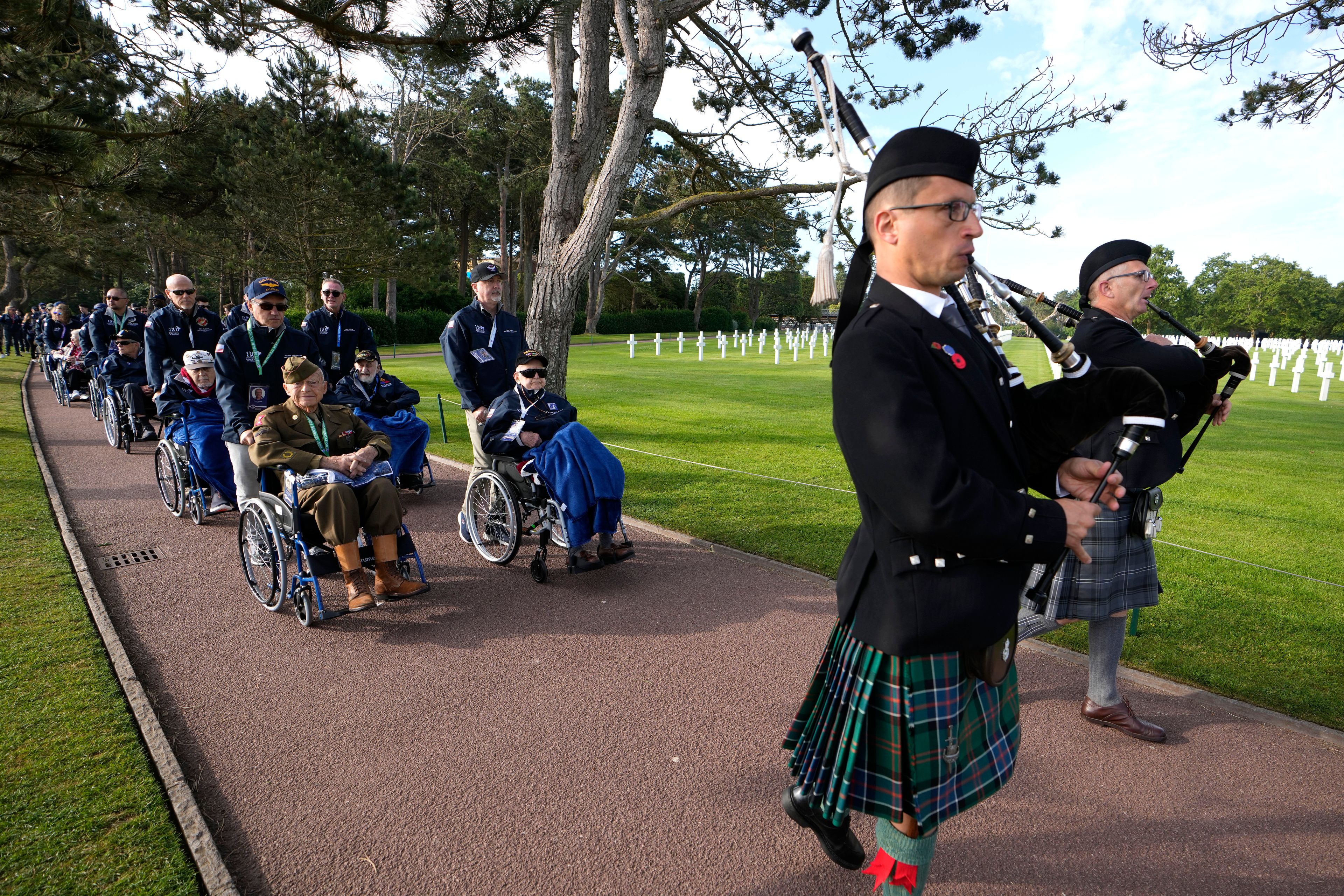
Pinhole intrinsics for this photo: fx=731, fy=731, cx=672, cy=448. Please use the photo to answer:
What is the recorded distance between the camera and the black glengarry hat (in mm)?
1598

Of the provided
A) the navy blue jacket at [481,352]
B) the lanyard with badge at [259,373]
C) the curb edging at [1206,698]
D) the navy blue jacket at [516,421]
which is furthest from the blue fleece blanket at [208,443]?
the curb edging at [1206,698]

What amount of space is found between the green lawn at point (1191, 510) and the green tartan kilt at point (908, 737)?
8.95ft

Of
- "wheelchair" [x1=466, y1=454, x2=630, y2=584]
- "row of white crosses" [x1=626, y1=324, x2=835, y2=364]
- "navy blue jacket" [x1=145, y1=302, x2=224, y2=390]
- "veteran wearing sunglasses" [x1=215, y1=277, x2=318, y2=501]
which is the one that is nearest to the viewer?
"wheelchair" [x1=466, y1=454, x2=630, y2=584]

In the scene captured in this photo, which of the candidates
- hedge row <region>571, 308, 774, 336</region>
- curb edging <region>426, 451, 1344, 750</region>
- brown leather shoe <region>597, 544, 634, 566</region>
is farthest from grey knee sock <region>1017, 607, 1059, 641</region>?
hedge row <region>571, 308, 774, 336</region>

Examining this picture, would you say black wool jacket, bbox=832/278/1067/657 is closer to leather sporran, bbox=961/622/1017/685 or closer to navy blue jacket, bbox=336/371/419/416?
leather sporran, bbox=961/622/1017/685

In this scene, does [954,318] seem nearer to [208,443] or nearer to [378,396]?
[208,443]

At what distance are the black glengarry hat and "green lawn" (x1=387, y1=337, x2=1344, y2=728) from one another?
358 centimetres

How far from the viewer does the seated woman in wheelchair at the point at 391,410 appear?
26.0ft

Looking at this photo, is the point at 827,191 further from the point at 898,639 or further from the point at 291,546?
the point at 898,639

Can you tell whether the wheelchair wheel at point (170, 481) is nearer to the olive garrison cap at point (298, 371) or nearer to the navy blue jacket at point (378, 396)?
the navy blue jacket at point (378, 396)

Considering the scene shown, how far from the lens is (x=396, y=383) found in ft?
28.6

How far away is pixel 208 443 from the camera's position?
669 cm

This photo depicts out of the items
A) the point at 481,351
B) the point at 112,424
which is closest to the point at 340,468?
the point at 481,351

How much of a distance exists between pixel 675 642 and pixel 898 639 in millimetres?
2784
